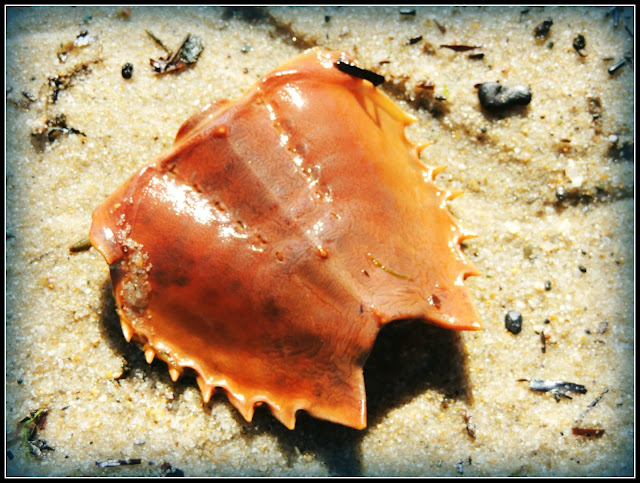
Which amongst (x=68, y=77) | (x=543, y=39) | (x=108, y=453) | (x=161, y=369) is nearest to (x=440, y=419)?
(x=161, y=369)

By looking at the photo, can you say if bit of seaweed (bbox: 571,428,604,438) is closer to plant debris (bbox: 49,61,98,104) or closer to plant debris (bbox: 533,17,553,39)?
plant debris (bbox: 533,17,553,39)

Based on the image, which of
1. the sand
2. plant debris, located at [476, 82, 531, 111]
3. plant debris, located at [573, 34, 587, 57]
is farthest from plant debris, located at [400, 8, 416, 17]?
plant debris, located at [573, 34, 587, 57]

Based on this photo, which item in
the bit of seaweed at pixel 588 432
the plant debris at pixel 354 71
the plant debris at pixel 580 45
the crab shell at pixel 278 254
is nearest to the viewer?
the crab shell at pixel 278 254

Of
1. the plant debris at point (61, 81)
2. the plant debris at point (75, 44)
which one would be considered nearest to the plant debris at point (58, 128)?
the plant debris at point (61, 81)

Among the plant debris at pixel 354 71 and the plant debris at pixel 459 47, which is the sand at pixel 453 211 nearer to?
the plant debris at pixel 459 47

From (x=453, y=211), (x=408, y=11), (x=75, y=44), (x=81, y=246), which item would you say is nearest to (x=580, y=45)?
(x=408, y=11)
